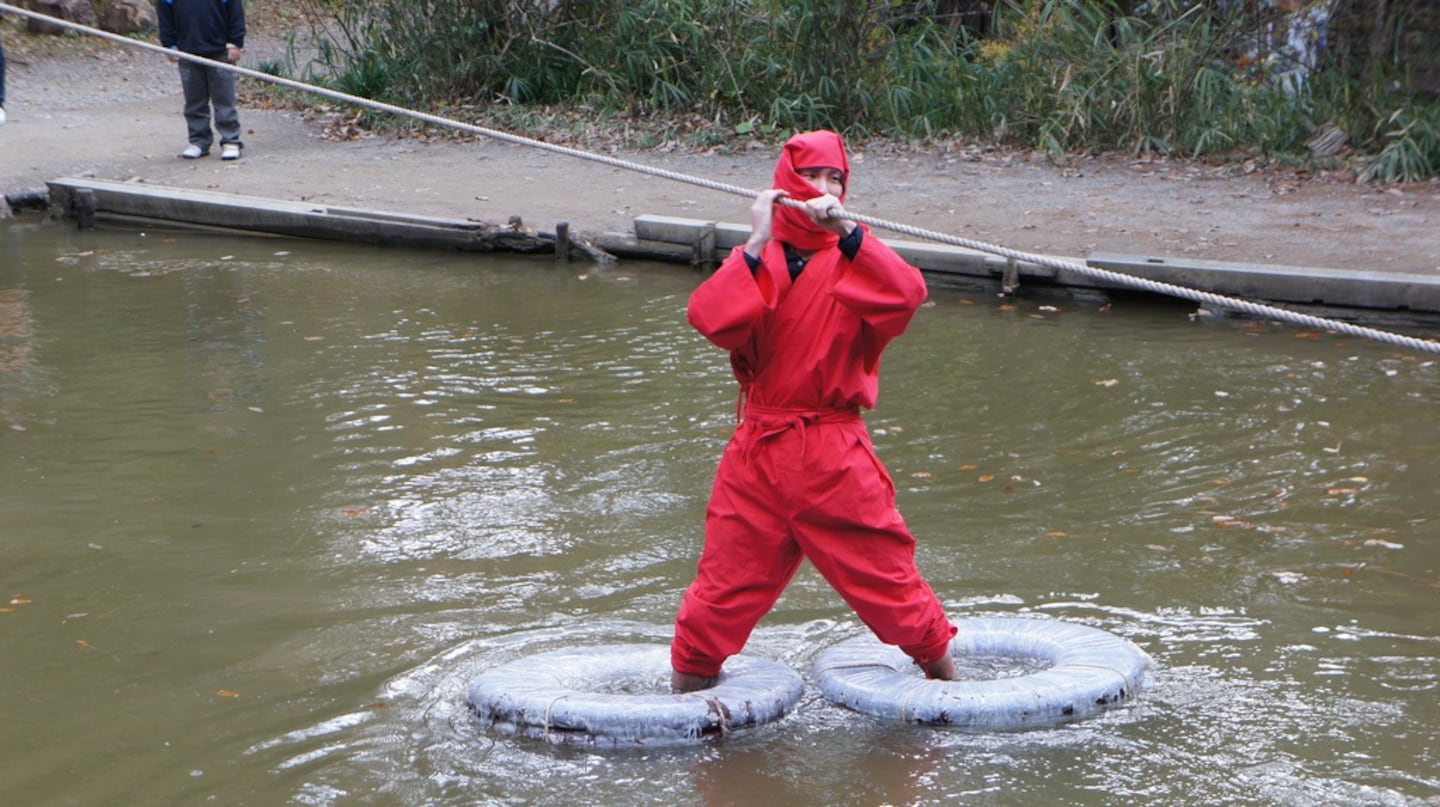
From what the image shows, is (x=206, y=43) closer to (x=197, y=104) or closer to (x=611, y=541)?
(x=197, y=104)

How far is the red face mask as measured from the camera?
406 cm

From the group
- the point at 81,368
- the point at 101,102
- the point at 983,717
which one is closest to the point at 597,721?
the point at 983,717

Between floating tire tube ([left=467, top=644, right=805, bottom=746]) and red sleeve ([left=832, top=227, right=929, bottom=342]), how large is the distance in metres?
1.16

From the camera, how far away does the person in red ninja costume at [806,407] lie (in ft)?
13.1

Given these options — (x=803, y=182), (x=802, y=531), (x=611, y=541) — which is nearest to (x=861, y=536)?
(x=802, y=531)

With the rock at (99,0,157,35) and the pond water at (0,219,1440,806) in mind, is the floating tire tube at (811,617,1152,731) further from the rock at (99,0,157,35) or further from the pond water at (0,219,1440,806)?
the rock at (99,0,157,35)

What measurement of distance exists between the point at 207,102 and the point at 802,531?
12.3 meters

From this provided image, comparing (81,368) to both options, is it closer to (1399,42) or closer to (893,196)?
(893,196)

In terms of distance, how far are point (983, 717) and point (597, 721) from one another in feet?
3.53

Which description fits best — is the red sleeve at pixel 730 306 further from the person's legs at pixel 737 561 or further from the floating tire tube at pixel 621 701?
the floating tire tube at pixel 621 701

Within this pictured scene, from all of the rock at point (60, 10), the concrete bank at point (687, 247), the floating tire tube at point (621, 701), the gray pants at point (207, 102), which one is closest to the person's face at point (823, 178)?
the floating tire tube at point (621, 701)

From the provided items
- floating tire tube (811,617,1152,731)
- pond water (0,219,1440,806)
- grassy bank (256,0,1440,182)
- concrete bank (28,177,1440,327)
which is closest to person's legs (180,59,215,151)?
concrete bank (28,177,1440,327)

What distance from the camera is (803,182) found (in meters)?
4.06

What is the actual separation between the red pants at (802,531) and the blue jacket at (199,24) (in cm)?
1123
